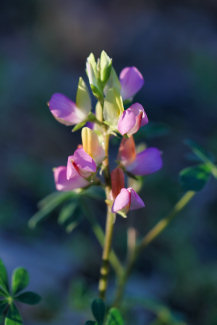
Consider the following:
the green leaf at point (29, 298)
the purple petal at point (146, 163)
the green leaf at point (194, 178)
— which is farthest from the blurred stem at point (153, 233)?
the green leaf at point (29, 298)

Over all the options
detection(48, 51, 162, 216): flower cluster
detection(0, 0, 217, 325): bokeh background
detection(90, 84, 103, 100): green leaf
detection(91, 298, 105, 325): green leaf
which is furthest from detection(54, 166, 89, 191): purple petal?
detection(0, 0, 217, 325): bokeh background

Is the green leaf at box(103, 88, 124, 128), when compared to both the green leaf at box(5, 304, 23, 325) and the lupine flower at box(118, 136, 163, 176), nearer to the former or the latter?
the lupine flower at box(118, 136, 163, 176)

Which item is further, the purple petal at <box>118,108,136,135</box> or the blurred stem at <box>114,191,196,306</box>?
the blurred stem at <box>114,191,196,306</box>

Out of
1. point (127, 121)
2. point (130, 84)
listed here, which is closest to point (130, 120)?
point (127, 121)

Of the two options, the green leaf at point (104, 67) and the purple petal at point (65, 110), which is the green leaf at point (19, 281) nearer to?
the purple petal at point (65, 110)

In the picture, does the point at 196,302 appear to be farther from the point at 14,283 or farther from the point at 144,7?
the point at 144,7

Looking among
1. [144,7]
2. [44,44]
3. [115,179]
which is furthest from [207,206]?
[144,7]

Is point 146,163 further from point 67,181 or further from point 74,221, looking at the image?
point 74,221
